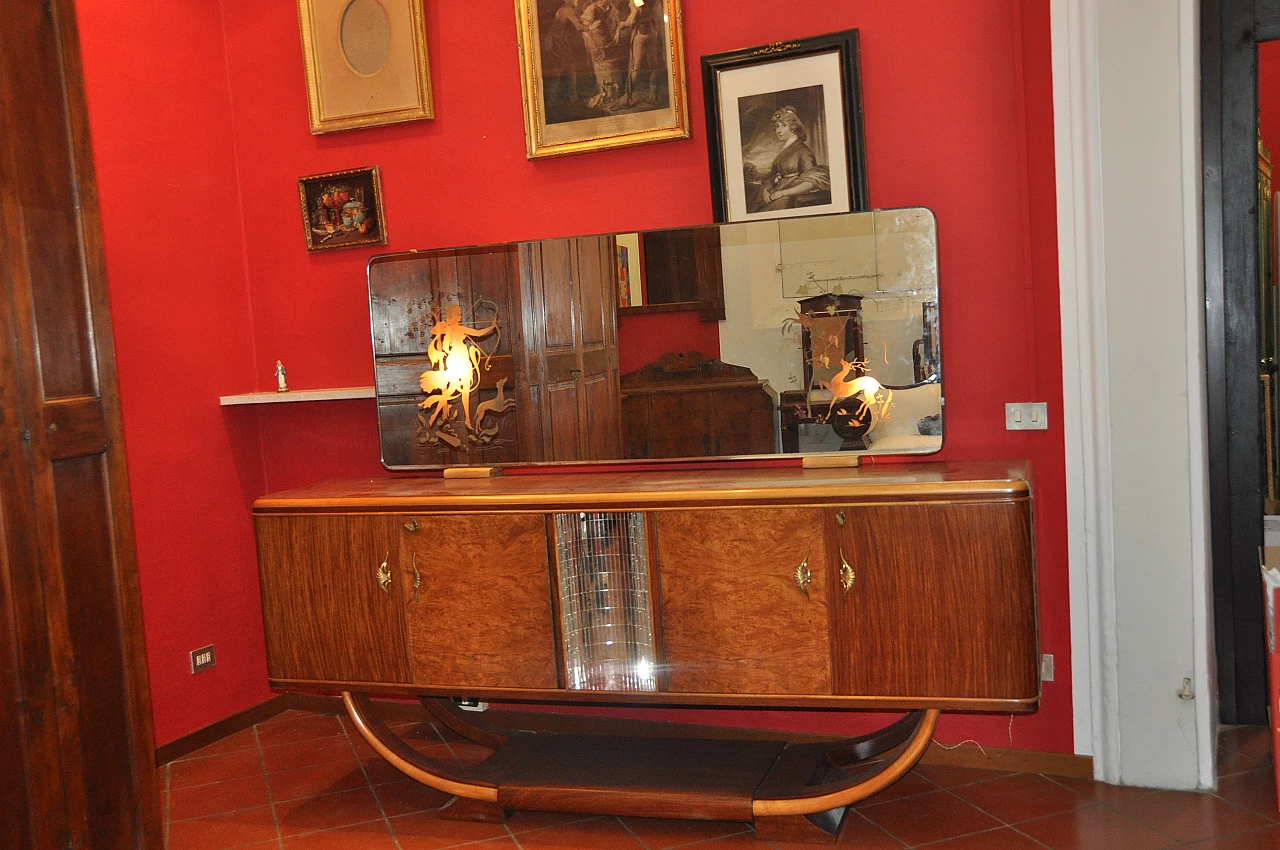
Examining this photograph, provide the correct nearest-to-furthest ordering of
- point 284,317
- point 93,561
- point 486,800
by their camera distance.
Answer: point 93,561 → point 486,800 → point 284,317

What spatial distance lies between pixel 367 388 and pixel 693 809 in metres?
1.96

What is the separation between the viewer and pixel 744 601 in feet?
9.58

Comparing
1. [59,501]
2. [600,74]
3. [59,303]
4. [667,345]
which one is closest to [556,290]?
[667,345]

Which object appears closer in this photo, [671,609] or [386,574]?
[671,609]

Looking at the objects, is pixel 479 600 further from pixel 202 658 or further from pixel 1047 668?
pixel 1047 668

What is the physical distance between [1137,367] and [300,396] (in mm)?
2897

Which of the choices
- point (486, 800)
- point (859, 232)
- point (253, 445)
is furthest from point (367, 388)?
point (859, 232)

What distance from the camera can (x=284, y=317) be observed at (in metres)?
4.18

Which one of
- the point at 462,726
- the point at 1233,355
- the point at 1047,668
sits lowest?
the point at 462,726

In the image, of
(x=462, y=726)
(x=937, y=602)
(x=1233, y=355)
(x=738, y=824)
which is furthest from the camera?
(x=462, y=726)

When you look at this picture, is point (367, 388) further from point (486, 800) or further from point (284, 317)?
point (486, 800)

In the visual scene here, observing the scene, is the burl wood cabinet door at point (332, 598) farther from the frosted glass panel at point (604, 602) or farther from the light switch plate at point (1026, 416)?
the light switch plate at point (1026, 416)

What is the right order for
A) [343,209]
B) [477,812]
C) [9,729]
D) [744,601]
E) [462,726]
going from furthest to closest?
[343,209] → [462,726] → [477,812] → [744,601] → [9,729]

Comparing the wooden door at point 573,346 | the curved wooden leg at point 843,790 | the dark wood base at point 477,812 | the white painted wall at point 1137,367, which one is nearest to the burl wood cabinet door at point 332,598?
the dark wood base at point 477,812
